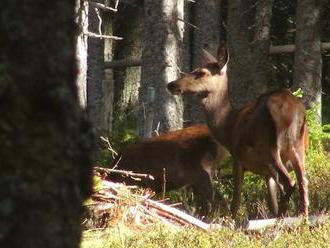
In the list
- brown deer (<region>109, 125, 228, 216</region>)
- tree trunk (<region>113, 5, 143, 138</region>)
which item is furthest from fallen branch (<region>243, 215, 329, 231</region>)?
tree trunk (<region>113, 5, 143, 138</region>)

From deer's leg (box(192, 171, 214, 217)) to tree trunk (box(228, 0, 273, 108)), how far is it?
781 cm

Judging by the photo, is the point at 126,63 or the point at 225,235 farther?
the point at 126,63

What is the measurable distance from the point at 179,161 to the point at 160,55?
97.1 inches

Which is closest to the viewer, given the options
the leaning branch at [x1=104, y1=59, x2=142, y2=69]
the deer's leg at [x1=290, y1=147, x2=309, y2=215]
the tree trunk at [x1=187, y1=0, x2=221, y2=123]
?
the deer's leg at [x1=290, y1=147, x2=309, y2=215]

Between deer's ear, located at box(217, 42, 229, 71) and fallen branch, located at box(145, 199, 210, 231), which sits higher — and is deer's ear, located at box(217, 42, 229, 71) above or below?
above

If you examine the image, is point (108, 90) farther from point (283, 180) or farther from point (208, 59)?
point (283, 180)

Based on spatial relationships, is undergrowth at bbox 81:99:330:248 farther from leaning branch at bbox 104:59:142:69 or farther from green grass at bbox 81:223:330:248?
leaning branch at bbox 104:59:142:69

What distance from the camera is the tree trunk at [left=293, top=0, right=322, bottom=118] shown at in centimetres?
1733

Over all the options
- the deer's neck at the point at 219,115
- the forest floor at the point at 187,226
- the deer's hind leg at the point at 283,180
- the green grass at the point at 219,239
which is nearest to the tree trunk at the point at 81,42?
the forest floor at the point at 187,226

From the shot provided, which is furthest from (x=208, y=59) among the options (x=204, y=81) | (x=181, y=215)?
(x=181, y=215)

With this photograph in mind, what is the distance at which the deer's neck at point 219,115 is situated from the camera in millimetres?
10973

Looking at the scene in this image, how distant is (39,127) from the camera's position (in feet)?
7.50

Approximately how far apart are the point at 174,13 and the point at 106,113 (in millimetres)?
6226

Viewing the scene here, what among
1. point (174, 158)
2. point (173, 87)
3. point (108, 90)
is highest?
point (173, 87)
